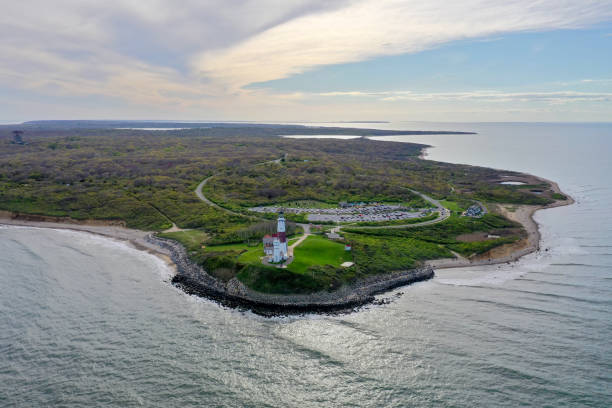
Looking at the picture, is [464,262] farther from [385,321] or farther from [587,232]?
[587,232]

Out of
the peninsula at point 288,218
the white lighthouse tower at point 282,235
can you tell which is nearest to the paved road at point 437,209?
the peninsula at point 288,218

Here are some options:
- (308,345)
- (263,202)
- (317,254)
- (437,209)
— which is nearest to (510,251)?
(437,209)

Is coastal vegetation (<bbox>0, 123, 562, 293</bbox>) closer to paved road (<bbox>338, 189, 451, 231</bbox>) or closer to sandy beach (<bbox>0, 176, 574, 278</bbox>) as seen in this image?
paved road (<bbox>338, 189, 451, 231</bbox>)

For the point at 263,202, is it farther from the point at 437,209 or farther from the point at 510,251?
the point at 510,251

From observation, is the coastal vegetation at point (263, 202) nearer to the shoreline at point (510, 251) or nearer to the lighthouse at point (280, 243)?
the shoreline at point (510, 251)

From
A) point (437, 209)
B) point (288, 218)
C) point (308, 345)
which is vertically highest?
point (437, 209)
